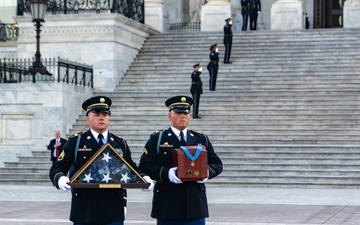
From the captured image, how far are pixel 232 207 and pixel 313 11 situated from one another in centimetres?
2777

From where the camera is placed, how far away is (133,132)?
29.6 metres

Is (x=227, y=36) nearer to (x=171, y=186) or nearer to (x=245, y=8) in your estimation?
(x=245, y=8)

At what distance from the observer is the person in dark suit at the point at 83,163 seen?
365 inches

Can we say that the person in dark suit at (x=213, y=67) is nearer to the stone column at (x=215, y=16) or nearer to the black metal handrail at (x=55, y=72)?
the black metal handrail at (x=55, y=72)

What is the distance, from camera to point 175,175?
9.55 metres

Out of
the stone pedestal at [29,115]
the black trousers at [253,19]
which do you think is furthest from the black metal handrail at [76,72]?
the black trousers at [253,19]

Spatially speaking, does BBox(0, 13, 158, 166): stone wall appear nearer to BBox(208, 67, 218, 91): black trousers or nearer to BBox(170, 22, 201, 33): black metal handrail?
BBox(208, 67, 218, 91): black trousers

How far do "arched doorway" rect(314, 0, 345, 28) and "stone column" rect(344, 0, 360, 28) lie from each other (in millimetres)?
6106

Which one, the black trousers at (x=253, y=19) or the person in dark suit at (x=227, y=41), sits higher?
the black trousers at (x=253, y=19)

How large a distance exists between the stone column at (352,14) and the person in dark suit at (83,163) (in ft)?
99.1

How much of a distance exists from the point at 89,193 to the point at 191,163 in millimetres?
998

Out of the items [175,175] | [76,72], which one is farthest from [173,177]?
[76,72]

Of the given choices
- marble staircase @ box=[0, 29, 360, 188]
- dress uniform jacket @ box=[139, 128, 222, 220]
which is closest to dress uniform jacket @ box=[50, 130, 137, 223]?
dress uniform jacket @ box=[139, 128, 222, 220]

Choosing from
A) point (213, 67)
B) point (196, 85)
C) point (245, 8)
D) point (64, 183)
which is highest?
point (245, 8)
